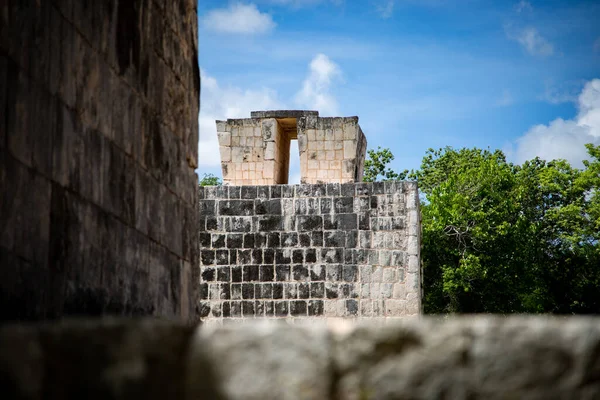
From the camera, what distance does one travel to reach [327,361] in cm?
227

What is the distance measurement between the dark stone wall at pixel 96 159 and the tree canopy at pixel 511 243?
24.4 m

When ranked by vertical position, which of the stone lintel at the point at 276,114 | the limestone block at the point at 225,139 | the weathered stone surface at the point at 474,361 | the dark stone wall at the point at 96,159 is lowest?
the weathered stone surface at the point at 474,361

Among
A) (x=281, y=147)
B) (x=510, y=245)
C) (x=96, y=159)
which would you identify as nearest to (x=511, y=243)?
(x=510, y=245)

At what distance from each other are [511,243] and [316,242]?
62.1ft

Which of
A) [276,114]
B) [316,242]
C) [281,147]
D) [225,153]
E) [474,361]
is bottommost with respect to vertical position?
[474,361]

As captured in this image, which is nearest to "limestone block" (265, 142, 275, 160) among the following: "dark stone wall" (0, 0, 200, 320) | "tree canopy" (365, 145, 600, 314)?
"dark stone wall" (0, 0, 200, 320)

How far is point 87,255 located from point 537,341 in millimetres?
2776

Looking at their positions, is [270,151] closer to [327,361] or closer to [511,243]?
[327,361]

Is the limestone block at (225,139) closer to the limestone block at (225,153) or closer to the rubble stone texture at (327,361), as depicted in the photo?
the limestone block at (225,153)

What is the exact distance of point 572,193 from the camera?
37281mm

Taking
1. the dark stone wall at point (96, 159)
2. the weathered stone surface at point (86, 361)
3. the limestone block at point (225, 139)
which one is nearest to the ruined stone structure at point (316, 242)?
the limestone block at point (225, 139)

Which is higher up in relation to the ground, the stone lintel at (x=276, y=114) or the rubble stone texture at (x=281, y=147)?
the stone lintel at (x=276, y=114)

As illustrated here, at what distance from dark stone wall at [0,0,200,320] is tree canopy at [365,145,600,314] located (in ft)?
80.1

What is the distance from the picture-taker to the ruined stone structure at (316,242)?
13.6 metres
